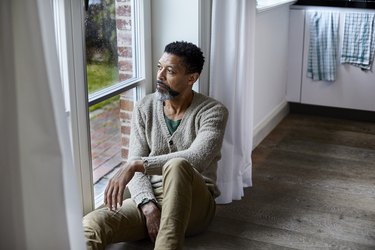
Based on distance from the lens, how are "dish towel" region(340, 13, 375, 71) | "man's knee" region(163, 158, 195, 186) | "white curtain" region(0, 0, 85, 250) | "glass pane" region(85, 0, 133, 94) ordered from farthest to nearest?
"dish towel" region(340, 13, 375, 71)
"glass pane" region(85, 0, 133, 94)
"man's knee" region(163, 158, 195, 186)
"white curtain" region(0, 0, 85, 250)

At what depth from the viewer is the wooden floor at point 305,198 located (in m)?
2.72

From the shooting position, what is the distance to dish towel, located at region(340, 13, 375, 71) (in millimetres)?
4250

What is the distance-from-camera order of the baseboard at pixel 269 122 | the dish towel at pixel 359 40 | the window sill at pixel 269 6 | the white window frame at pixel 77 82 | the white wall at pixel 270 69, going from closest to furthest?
the white window frame at pixel 77 82 < the window sill at pixel 269 6 < the white wall at pixel 270 69 < the baseboard at pixel 269 122 < the dish towel at pixel 359 40

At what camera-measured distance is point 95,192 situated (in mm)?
2801

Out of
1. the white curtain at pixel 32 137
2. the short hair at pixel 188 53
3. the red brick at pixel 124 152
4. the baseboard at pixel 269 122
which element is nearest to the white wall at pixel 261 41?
the baseboard at pixel 269 122

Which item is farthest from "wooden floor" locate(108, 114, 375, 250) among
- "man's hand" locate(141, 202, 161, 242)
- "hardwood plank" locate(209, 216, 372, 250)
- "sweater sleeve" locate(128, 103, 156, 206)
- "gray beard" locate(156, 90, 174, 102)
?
"gray beard" locate(156, 90, 174, 102)

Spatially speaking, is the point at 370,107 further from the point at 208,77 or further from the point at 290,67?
the point at 208,77

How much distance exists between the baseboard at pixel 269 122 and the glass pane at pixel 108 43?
1.37m

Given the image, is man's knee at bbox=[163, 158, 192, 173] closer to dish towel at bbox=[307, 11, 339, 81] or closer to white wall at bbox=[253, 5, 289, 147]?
white wall at bbox=[253, 5, 289, 147]

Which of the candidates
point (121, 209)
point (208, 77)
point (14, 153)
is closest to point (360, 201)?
point (208, 77)

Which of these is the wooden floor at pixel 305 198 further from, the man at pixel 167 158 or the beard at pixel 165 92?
the beard at pixel 165 92

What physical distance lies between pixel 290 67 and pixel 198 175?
2375 millimetres

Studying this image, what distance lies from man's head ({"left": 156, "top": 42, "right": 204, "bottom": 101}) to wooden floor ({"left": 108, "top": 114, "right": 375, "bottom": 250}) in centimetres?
68

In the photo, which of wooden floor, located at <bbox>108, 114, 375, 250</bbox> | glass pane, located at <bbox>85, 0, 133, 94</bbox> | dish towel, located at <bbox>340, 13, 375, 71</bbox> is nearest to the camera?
glass pane, located at <bbox>85, 0, 133, 94</bbox>
